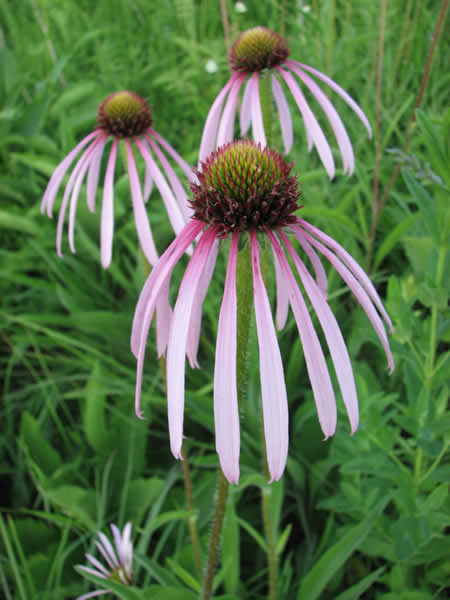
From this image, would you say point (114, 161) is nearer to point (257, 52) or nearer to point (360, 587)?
point (257, 52)

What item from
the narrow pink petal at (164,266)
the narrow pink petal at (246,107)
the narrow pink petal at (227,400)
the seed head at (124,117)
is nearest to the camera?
the narrow pink petal at (227,400)

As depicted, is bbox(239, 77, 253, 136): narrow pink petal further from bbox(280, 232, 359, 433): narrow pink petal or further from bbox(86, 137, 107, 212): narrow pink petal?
bbox(280, 232, 359, 433): narrow pink petal

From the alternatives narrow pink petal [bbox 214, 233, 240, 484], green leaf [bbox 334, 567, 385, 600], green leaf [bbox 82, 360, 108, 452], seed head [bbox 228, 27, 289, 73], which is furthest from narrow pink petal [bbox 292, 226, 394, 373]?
green leaf [bbox 82, 360, 108, 452]

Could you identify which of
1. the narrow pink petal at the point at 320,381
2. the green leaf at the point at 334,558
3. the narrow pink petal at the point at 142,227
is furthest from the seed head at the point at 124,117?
the green leaf at the point at 334,558

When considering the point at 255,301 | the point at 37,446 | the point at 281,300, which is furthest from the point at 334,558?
the point at 37,446

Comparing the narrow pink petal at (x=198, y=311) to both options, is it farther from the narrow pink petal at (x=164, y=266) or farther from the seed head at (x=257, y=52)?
the seed head at (x=257, y=52)

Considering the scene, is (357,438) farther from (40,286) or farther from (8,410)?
(40,286)

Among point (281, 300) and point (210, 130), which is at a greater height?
point (210, 130)
